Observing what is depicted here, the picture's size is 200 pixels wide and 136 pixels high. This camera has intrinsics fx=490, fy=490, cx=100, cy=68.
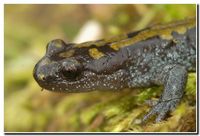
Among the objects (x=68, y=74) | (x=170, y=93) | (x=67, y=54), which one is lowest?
(x=170, y=93)

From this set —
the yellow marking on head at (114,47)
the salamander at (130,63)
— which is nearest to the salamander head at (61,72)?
the salamander at (130,63)

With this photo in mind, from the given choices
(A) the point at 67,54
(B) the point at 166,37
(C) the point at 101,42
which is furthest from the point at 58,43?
(B) the point at 166,37

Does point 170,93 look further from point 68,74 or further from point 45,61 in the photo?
point 45,61

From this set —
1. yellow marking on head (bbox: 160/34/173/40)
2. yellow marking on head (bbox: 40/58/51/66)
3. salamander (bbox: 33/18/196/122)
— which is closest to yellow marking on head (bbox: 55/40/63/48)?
salamander (bbox: 33/18/196/122)

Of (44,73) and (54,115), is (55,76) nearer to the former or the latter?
(44,73)

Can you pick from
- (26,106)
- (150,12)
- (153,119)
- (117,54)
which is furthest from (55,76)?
(150,12)

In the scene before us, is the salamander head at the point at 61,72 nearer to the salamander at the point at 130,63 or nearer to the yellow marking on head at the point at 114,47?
the salamander at the point at 130,63

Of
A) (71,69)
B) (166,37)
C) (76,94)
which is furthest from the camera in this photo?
(76,94)
